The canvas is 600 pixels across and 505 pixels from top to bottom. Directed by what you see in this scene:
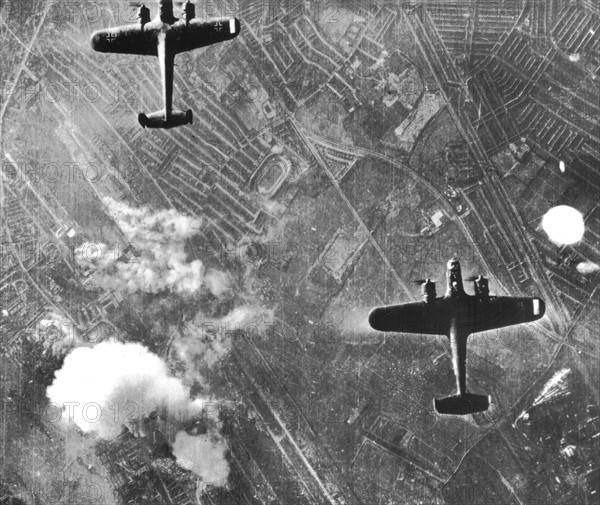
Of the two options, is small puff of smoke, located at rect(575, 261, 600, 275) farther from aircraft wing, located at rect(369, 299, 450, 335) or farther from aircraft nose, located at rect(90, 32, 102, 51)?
aircraft nose, located at rect(90, 32, 102, 51)

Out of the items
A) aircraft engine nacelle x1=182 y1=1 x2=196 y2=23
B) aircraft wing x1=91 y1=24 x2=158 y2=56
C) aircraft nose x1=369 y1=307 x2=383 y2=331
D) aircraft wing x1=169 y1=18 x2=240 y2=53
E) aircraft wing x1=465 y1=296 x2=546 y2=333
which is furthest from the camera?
aircraft nose x1=369 y1=307 x2=383 y2=331

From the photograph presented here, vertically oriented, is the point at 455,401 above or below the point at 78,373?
below

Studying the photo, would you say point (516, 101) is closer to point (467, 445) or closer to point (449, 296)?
point (449, 296)

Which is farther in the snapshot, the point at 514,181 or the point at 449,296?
the point at 514,181

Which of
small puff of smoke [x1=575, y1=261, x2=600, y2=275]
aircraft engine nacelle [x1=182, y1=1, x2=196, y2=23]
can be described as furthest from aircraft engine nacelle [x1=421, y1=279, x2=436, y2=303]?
aircraft engine nacelle [x1=182, y1=1, x2=196, y2=23]

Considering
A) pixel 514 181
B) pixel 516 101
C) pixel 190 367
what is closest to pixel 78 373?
pixel 190 367

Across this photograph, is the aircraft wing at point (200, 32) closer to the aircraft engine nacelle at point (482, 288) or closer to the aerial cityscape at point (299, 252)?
the aerial cityscape at point (299, 252)
